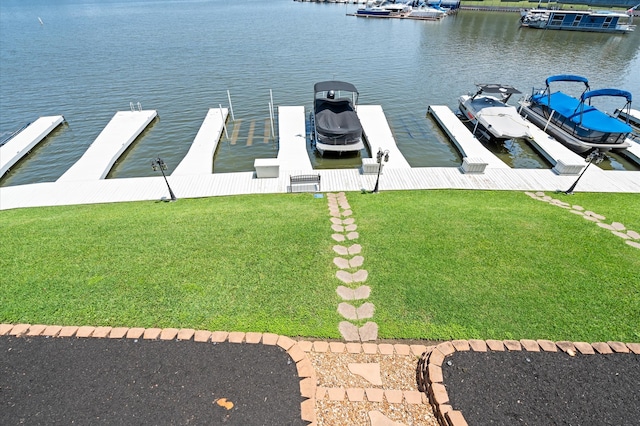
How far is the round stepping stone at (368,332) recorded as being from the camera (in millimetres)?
7242

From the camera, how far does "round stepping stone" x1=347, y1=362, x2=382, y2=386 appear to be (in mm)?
6402

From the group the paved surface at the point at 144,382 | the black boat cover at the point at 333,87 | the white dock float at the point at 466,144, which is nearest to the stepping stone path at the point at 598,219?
the white dock float at the point at 466,144

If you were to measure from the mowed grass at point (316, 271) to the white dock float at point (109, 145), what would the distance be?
17.0ft

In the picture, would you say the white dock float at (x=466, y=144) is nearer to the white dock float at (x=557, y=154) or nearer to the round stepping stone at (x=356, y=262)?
the white dock float at (x=557, y=154)

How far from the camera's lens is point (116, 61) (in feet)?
128

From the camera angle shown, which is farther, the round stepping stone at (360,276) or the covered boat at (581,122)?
the covered boat at (581,122)

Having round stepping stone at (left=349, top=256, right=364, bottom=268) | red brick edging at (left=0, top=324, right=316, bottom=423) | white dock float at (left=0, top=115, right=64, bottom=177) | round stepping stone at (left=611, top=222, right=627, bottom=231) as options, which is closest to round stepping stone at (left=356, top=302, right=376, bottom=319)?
round stepping stone at (left=349, top=256, right=364, bottom=268)

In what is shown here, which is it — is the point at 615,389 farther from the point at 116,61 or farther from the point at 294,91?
the point at 116,61

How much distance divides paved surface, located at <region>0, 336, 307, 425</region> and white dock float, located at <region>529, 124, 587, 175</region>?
1793 cm

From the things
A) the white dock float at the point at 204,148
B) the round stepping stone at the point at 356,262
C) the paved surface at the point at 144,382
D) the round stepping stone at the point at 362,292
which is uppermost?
the paved surface at the point at 144,382

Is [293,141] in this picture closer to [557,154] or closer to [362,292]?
[362,292]

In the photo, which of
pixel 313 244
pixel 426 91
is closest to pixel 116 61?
pixel 426 91

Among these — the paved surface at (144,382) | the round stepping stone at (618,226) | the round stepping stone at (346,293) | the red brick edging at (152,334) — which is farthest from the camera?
the round stepping stone at (618,226)

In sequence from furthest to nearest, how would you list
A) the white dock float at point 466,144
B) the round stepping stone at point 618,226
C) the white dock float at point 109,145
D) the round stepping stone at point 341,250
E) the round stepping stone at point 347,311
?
the white dock float at point 109,145 → the white dock float at point 466,144 → the round stepping stone at point 618,226 → the round stepping stone at point 341,250 → the round stepping stone at point 347,311
